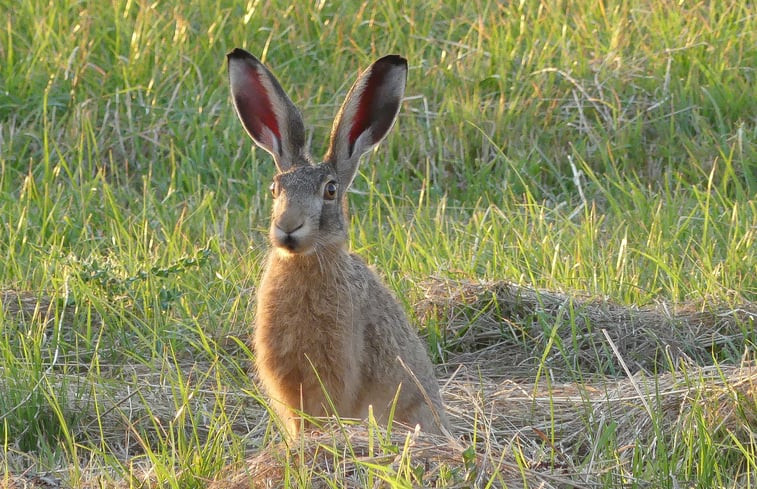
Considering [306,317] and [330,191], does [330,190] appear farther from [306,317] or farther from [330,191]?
[306,317]

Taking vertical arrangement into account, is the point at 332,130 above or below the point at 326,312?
above

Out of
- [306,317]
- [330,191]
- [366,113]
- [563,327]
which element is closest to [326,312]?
[306,317]

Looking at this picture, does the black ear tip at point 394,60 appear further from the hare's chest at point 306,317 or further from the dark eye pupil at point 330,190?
the hare's chest at point 306,317

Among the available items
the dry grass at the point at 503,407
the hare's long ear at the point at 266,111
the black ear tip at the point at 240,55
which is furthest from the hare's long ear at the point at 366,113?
the dry grass at the point at 503,407

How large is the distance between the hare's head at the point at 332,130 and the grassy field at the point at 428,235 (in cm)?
53

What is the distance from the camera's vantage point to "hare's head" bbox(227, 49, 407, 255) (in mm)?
4398

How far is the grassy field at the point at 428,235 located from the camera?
4148 mm

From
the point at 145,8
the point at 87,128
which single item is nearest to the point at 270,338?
the point at 87,128

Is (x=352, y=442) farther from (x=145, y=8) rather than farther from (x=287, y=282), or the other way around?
(x=145, y=8)

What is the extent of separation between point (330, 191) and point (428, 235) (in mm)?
1934

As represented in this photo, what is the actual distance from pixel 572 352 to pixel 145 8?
3931 millimetres

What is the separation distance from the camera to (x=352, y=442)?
380 centimetres

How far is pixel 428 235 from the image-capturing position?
6.37 m

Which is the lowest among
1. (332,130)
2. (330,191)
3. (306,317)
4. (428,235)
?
(428,235)
